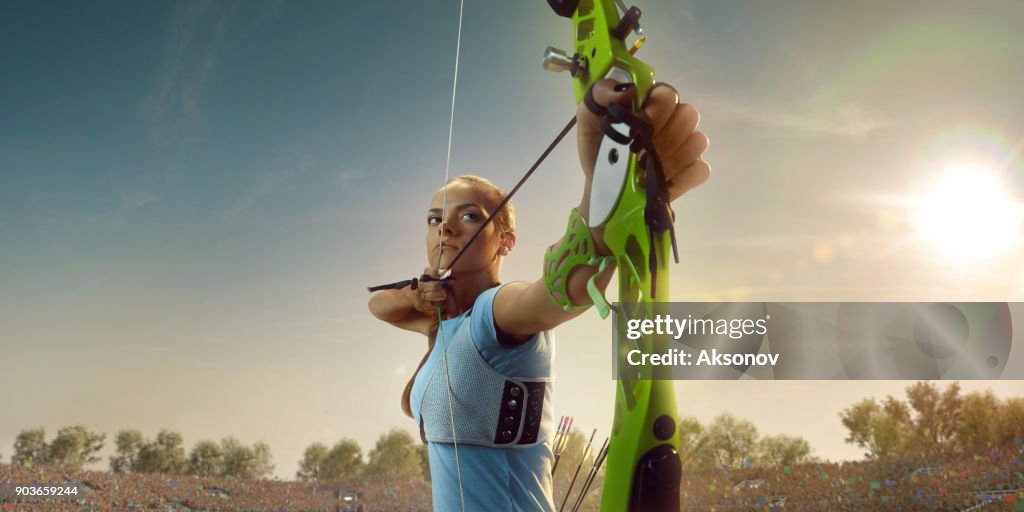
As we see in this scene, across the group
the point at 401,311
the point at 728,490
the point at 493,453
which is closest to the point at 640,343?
the point at 493,453

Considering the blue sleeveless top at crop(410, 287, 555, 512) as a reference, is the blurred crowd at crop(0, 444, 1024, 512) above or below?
above

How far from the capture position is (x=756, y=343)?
140cm

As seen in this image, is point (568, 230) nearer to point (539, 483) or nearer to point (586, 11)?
point (586, 11)

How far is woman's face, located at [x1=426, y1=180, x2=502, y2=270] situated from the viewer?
146cm

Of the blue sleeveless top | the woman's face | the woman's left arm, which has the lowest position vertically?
the blue sleeveless top

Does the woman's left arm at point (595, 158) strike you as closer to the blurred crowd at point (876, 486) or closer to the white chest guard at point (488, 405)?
the white chest guard at point (488, 405)

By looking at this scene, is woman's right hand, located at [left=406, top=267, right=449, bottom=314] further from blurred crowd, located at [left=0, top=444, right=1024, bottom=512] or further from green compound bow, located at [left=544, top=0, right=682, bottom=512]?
blurred crowd, located at [left=0, top=444, right=1024, bottom=512]

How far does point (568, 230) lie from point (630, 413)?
284mm

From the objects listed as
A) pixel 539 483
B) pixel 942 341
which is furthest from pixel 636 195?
pixel 942 341

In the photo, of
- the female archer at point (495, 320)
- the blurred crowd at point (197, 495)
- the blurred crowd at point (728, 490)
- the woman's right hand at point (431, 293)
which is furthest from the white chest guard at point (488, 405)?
the blurred crowd at point (197, 495)

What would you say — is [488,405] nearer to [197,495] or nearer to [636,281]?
[636,281]

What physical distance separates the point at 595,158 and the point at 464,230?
60cm

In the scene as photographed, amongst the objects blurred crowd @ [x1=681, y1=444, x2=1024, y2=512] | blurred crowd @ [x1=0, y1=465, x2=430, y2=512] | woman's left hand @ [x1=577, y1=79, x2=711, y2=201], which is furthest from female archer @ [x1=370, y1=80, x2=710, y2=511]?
blurred crowd @ [x1=0, y1=465, x2=430, y2=512]

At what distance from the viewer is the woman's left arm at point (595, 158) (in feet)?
2.64
